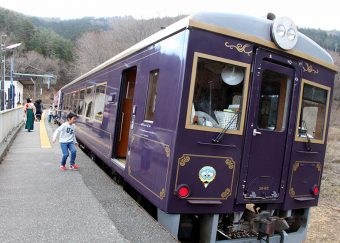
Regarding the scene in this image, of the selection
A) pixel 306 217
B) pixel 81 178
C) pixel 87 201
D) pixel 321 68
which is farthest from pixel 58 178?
pixel 321 68

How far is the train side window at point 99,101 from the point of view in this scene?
8.18 metres

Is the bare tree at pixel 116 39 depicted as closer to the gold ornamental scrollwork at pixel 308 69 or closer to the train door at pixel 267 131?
the gold ornamental scrollwork at pixel 308 69

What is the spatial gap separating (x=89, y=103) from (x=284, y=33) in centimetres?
678

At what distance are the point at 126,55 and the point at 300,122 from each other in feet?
10.4

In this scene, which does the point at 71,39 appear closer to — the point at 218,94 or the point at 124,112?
the point at 124,112

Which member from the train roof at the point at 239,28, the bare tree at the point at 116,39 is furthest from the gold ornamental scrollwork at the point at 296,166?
the bare tree at the point at 116,39

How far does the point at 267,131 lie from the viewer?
4.73 meters

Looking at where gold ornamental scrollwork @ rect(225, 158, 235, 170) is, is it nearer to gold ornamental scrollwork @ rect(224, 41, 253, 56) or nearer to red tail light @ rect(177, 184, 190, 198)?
red tail light @ rect(177, 184, 190, 198)

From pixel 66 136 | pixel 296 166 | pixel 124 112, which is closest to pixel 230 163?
pixel 296 166

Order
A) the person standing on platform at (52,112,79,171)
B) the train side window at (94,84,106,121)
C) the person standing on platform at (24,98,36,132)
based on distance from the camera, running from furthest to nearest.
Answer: the person standing on platform at (24,98,36,132), the train side window at (94,84,106,121), the person standing on platform at (52,112,79,171)

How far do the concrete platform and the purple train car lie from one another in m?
0.39

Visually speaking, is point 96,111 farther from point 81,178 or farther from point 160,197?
point 160,197

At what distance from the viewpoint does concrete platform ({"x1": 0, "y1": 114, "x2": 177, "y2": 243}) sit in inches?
167

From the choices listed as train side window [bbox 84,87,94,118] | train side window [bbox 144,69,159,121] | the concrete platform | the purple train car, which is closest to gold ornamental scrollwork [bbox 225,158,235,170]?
the purple train car
